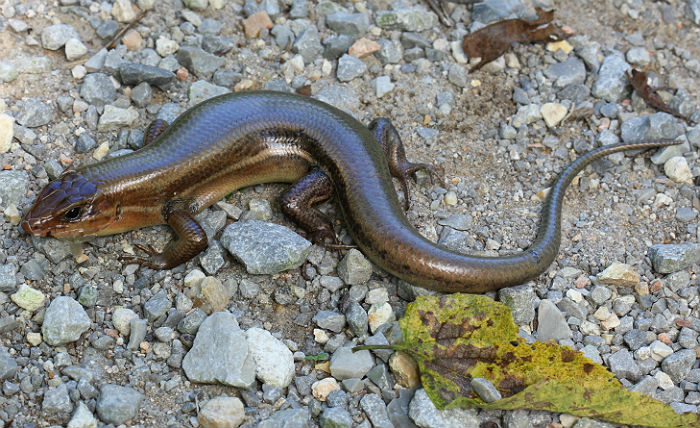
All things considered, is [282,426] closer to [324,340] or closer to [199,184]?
[324,340]

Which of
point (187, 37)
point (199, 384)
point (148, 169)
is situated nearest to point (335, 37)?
point (187, 37)

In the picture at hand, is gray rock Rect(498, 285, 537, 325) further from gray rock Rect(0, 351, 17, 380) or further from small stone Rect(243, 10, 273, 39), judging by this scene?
small stone Rect(243, 10, 273, 39)

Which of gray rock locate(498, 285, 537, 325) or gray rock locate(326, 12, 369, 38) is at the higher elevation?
gray rock locate(326, 12, 369, 38)

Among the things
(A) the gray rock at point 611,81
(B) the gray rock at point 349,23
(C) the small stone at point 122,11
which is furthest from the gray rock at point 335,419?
(C) the small stone at point 122,11

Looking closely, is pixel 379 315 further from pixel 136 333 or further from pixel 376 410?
pixel 136 333

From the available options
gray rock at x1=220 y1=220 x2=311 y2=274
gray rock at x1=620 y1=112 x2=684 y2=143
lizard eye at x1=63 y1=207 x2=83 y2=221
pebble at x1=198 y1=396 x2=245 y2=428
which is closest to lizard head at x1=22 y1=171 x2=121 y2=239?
lizard eye at x1=63 y1=207 x2=83 y2=221

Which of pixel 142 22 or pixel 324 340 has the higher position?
pixel 142 22
